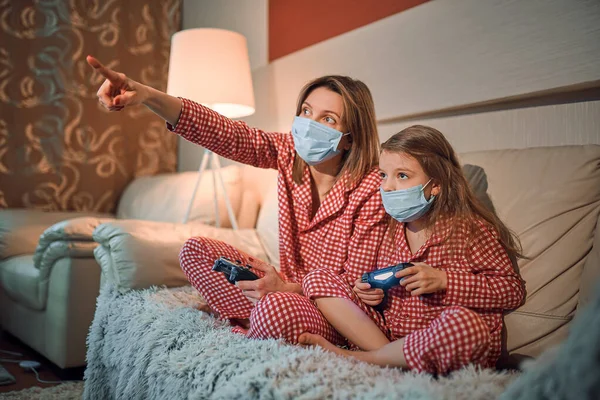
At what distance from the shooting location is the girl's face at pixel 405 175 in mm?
1159

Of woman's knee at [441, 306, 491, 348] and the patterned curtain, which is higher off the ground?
the patterned curtain

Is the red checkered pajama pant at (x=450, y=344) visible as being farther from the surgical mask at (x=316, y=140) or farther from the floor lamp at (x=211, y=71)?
the floor lamp at (x=211, y=71)

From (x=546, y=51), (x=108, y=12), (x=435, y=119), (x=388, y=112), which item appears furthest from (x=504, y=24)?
(x=108, y=12)

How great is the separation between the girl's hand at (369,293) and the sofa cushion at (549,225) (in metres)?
0.26

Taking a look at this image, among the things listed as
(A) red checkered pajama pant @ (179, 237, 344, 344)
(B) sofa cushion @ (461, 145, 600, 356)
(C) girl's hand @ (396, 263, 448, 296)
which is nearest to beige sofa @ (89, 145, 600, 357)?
(B) sofa cushion @ (461, 145, 600, 356)

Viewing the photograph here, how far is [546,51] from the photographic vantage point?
4.54 ft

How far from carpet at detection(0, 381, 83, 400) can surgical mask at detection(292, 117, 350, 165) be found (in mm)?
1020

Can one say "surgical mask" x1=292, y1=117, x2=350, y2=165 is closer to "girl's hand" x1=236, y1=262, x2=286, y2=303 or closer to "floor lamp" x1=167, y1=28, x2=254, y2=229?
"girl's hand" x1=236, y1=262, x2=286, y2=303

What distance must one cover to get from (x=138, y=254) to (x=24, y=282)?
2.54ft

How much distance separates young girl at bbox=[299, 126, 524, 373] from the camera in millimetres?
1060

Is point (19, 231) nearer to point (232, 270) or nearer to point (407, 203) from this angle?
point (232, 270)

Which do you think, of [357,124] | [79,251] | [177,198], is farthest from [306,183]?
[177,198]

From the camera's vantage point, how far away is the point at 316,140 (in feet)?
4.41

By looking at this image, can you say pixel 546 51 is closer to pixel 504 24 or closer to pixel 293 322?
pixel 504 24
